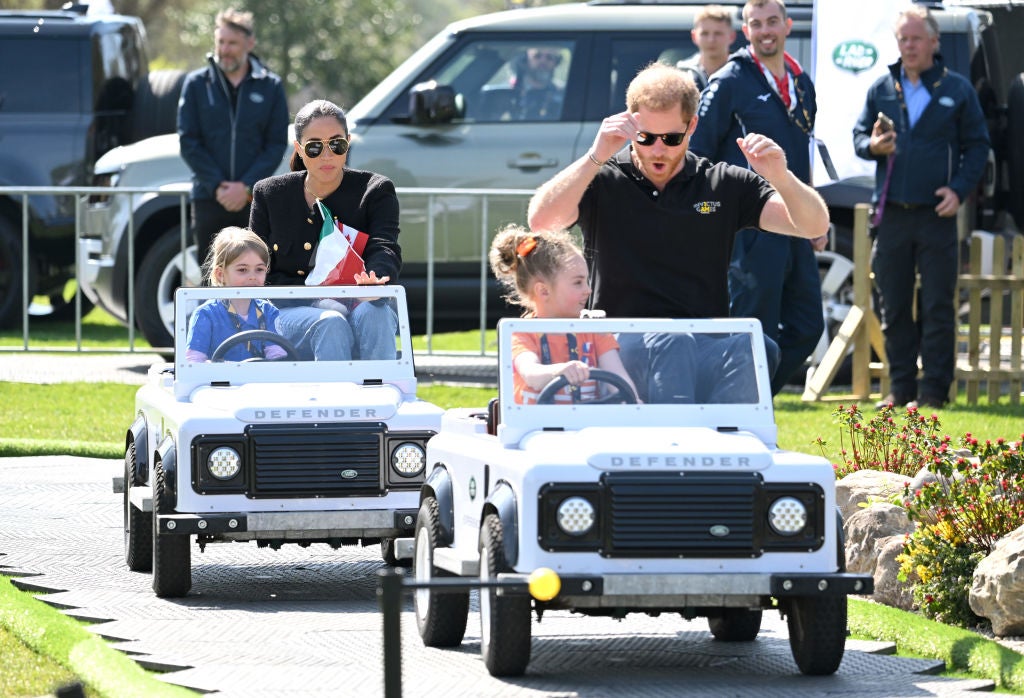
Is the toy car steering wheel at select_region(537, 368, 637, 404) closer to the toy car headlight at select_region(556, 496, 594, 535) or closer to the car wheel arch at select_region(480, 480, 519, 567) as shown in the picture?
the car wheel arch at select_region(480, 480, 519, 567)

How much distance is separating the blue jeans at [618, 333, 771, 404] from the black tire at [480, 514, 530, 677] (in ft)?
2.73

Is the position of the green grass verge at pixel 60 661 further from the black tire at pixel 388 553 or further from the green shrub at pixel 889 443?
the green shrub at pixel 889 443

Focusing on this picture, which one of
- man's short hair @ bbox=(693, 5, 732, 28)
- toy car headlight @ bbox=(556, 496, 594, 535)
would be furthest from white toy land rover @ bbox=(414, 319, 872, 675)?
man's short hair @ bbox=(693, 5, 732, 28)

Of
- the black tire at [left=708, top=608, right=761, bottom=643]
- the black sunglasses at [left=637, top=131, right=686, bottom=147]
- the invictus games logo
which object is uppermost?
the invictus games logo

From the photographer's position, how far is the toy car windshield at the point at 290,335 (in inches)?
321

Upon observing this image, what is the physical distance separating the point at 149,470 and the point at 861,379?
6.58 m

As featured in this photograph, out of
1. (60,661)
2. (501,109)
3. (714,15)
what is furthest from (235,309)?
(501,109)

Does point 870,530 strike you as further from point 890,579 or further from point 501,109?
point 501,109

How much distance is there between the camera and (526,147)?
571 inches

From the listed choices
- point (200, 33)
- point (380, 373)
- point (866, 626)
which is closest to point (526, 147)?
point (380, 373)

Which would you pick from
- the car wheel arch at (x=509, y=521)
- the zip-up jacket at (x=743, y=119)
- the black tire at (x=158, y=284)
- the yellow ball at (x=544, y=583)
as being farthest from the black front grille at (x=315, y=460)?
the black tire at (x=158, y=284)

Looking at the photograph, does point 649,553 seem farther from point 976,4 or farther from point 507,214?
point 976,4

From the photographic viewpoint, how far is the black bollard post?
3830mm

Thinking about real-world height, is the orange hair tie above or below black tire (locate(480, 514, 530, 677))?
above
